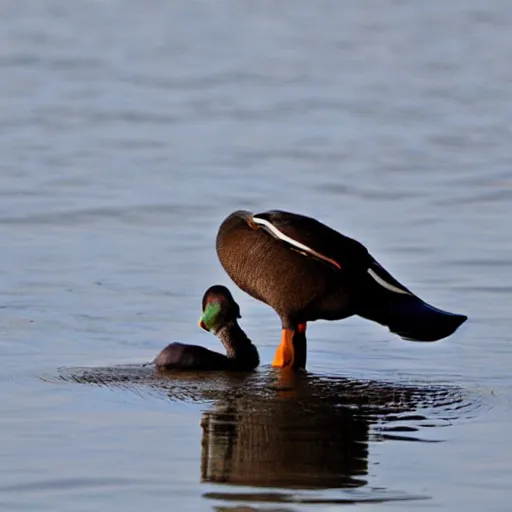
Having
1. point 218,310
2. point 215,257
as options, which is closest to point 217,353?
point 218,310

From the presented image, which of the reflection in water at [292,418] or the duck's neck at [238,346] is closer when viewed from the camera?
the reflection in water at [292,418]

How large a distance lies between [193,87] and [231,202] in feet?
21.3

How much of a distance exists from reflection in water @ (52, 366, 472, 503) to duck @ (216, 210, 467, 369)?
0.33 metres

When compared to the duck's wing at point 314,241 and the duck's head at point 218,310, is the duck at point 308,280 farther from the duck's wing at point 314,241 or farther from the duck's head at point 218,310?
the duck's head at point 218,310

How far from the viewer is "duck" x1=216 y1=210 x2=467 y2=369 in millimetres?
7918

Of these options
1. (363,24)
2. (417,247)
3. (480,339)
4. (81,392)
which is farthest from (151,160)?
(363,24)

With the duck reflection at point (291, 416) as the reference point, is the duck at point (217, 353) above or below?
above

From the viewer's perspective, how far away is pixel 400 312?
8117 mm

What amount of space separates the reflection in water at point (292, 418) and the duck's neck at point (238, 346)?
0.09 metres

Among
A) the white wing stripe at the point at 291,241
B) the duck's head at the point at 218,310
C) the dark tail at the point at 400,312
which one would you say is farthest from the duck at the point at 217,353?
the dark tail at the point at 400,312

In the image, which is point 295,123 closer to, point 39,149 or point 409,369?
point 39,149

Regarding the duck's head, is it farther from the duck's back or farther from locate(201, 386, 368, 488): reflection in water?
locate(201, 386, 368, 488): reflection in water

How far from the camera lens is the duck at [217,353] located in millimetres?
7910

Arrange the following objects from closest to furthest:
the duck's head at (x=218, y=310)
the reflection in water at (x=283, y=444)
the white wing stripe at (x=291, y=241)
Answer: the reflection in water at (x=283, y=444), the white wing stripe at (x=291, y=241), the duck's head at (x=218, y=310)
